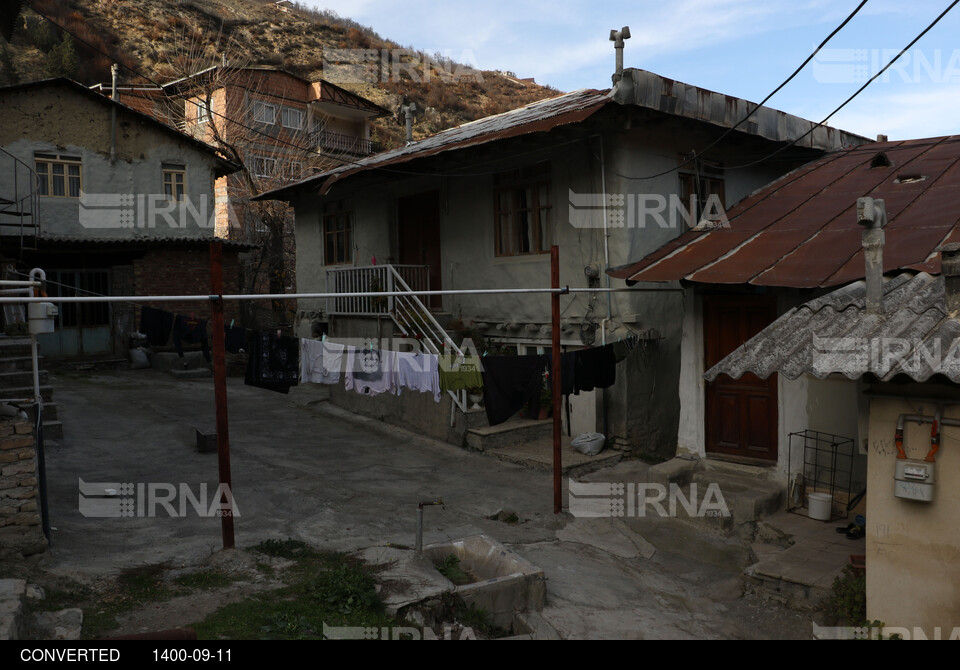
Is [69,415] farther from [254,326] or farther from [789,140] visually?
[789,140]

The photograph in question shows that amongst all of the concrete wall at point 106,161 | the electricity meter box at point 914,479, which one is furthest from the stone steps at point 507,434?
the concrete wall at point 106,161

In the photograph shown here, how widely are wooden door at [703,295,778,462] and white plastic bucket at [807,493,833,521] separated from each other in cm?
157

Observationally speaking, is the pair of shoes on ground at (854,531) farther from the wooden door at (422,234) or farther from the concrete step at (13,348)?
the concrete step at (13,348)

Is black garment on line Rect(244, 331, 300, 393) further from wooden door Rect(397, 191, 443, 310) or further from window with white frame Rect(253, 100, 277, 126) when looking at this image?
window with white frame Rect(253, 100, 277, 126)

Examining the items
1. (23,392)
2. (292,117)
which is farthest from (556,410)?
(292,117)

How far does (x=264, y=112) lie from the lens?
35.0 metres

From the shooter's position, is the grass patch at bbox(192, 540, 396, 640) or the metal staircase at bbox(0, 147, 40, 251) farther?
the metal staircase at bbox(0, 147, 40, 251)

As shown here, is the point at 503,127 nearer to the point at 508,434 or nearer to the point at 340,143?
the point at 508,434

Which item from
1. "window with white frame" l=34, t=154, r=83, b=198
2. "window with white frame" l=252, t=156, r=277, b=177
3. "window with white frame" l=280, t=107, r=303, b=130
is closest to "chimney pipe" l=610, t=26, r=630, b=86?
"window with white frame" l=34, t=154, r=83, b=198

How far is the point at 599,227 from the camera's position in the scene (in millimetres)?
11898

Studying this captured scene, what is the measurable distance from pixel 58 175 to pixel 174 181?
3490 millimetres

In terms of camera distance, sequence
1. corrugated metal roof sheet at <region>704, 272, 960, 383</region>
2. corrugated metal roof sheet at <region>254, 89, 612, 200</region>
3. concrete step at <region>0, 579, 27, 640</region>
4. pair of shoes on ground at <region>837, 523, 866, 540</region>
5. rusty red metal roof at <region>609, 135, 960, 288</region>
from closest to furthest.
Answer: concrete step at <region>0, 579, 27, 640</region> → corrugated metal roof sheet at <region>704, 272, 960, 383</region> → pair of shoes on ground at <region>837, 523, 866, 540</region> → rusty red metal roof at <region>609, 135, 960, 288</region> → corrugated metal roof sheet at <region>254, 89, 612, 200</region>

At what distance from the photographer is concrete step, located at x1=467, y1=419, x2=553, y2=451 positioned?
12.6m
